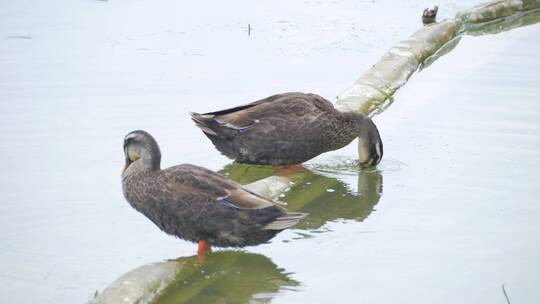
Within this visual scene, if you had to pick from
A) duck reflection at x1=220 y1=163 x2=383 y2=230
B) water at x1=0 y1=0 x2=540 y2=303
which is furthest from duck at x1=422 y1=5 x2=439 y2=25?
duck reflection at x1=220 y1=163 x2=383 y2=230

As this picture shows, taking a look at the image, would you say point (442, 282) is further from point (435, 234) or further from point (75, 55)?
point (75, 55)

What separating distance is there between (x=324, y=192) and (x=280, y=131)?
2.06ft

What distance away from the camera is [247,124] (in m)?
8.12

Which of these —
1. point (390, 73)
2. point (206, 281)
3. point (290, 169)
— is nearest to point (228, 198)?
point (206, 281)

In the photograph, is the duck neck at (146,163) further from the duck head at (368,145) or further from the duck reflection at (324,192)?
the duck head at (368,145)

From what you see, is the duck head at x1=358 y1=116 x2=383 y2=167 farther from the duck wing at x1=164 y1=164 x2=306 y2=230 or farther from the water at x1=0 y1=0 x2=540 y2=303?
the duck wing at x1=164 y1=164 x2=306 y2=230

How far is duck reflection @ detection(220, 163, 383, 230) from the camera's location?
24.2 feet

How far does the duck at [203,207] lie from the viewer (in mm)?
6285

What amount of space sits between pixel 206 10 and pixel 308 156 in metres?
5.49

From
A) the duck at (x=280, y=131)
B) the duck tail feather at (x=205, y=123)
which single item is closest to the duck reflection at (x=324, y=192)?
the duck at (x=280, y=131)

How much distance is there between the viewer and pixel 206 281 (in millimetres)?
6062

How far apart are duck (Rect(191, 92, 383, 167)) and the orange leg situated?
0.07 metres

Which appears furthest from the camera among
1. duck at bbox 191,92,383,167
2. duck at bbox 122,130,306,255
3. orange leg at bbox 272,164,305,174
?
orange leg at bbox 272,164,305,174

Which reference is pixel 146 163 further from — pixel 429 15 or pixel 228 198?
pixel 429 15
